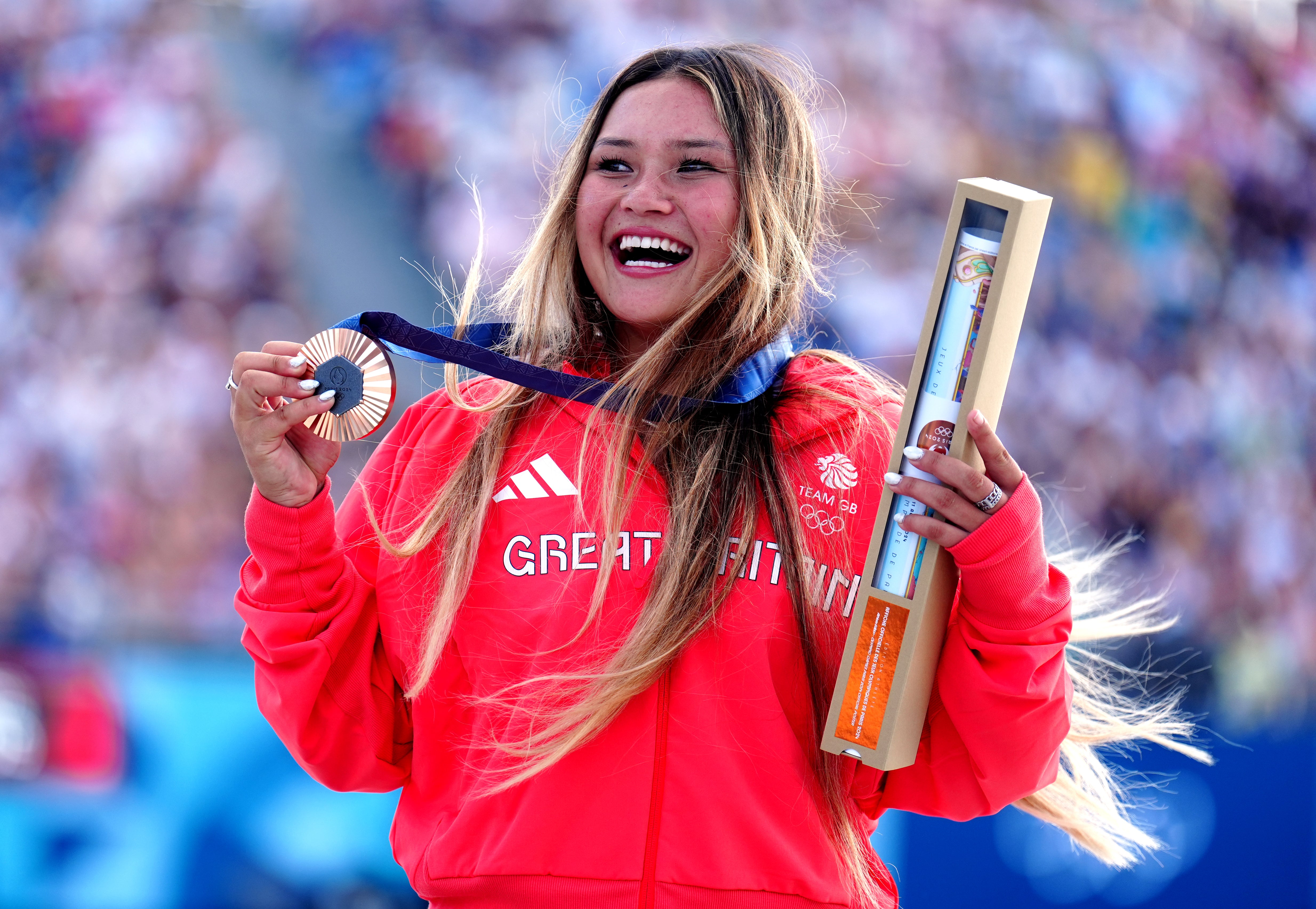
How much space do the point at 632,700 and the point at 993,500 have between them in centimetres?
57

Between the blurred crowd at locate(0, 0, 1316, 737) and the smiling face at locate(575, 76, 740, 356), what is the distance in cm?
303

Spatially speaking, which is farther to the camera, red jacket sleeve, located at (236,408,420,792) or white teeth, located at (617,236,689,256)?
white teeth, located at (617,236,689,256)

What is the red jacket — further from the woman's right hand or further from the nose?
the nose

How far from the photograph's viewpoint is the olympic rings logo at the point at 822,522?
1.72 meters

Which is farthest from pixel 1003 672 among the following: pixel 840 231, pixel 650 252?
pixel 840 231

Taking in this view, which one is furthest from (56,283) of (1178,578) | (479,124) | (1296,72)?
(1296,72)

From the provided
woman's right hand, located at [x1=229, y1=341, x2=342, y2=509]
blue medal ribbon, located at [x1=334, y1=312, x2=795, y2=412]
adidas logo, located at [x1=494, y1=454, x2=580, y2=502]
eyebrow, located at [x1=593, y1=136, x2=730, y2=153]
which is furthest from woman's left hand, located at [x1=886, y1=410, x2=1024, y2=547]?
woman's right hand, located at [x1=229, y1=341, x2=342, y2=509]

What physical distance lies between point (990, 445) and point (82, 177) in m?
5.57

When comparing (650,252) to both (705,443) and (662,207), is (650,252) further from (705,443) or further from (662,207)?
(705,443)

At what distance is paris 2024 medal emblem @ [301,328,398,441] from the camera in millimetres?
1606

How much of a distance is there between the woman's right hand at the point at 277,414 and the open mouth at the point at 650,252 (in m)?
0.51

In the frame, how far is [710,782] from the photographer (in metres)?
1.61

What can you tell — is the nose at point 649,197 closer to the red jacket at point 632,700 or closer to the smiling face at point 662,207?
the smiling face at point 662,207

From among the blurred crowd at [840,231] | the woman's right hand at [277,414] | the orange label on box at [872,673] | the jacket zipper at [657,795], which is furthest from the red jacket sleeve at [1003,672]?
the blurred crowd at [840,231]
